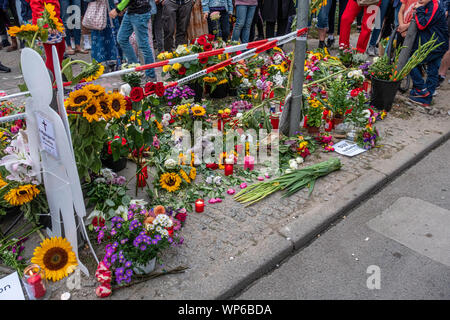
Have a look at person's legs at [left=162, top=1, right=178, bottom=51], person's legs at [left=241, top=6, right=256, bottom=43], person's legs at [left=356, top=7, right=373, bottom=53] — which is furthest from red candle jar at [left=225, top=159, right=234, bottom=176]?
person's legs at [left=241, top=6, right=256, bottom=43]

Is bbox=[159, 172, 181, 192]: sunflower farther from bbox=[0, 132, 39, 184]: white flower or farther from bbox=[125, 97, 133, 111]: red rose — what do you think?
bbox=[0, 132, 39, 184]: white flower

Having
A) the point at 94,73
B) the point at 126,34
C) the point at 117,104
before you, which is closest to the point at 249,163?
the point at 117,104

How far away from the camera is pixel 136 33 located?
19.3 feet

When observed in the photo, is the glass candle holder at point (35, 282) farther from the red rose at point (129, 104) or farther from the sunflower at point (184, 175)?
the sunflower at point (184, 175)

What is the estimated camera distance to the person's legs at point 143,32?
18.9 ft

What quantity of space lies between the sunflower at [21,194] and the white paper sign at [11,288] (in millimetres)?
509

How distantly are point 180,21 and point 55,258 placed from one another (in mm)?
5508

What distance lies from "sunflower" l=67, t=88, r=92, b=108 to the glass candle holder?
44.4 inches

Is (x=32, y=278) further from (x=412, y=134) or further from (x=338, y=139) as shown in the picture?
(x=412, y=134)

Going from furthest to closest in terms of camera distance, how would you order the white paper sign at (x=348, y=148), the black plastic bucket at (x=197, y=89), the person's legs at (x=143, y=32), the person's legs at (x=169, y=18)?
the person's legs at (x=169, y=18)
the person's legs at (x=143, y=32)
the black plastic bucket at (x=197, y=89)
the white paper sign at (x=348, y=148)

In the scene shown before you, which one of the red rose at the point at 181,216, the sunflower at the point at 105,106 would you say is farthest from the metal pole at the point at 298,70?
the sunflower at the point at 105,106

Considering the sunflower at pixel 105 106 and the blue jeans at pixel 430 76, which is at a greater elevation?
the sunflower at pixel 105 106

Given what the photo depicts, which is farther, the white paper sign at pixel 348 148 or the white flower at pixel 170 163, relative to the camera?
the white paper sign at pixel 348 148

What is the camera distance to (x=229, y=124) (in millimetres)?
4676
